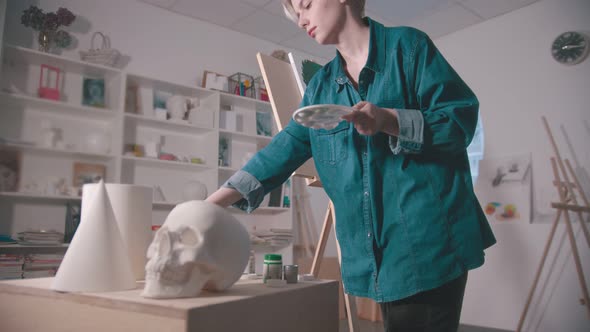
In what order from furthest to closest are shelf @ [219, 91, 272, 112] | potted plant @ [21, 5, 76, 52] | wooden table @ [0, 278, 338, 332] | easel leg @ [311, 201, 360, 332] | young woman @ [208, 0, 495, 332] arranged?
shelf @ [219, 91, 272, 112] < potted plant @ [21, 5, 76, 52] < easel leg @ [311, 201, 360, 332] < young woman @ [208, 0, 495, 332] < wooden table @ [0, 278, 338, 332]

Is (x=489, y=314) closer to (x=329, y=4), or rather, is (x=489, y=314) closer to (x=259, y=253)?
(x=259, y=253)

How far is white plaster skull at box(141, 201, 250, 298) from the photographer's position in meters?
0.72

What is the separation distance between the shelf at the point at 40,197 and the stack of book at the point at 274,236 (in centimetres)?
154

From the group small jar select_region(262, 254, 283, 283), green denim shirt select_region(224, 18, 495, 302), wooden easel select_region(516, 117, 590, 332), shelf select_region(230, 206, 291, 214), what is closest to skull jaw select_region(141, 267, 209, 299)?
small jar select_region(262, 254, 283, 283)

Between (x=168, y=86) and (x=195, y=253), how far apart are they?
10.1 ft

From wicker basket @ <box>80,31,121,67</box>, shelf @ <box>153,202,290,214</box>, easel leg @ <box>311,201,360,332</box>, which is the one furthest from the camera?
shelf @ <box>153,202,290,214</box>

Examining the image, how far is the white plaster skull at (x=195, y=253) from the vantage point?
72 centimetres

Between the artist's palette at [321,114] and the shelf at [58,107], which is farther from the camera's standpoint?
the shelf at [58,107]

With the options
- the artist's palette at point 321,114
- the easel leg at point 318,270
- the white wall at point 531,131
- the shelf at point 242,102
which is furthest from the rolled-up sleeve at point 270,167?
the white wall at point 531,131

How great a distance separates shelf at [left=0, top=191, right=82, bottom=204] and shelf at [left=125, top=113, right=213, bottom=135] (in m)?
0.75

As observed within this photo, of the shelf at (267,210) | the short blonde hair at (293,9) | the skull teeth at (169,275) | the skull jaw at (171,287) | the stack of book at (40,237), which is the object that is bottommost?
the stack of book at (40,237)

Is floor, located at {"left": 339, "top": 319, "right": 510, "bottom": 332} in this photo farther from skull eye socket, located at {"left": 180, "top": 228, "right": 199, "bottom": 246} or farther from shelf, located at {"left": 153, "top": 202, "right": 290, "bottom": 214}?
skull eye socket, located at {"left": 180, "top": 228, "right": 199, "bottom": 246}

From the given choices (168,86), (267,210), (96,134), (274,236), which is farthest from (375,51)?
(267,210)

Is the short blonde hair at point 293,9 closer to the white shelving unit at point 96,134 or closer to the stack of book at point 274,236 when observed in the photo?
the white shelving unit at point 96,134
